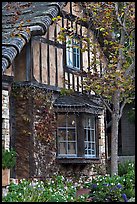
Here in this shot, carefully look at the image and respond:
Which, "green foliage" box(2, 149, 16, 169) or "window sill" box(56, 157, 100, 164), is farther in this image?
"window sill" box(56, 157, 100, 164)

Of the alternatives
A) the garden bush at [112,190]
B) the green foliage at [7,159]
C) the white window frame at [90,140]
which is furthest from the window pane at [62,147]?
the garden bush at [112,190]

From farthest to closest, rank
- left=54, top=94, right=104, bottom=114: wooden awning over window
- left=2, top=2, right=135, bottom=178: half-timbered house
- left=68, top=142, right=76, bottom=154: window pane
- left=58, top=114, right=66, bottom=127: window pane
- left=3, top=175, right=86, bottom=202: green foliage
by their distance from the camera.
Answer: left=68, top=142, right=76, bottom=154: window pane → left=58, top=114, right=66, bottom=127: window pane → left=54, top=94, right=104, bottom=114: wooden awning over window → left=2, top=2, right=135, bottom=178: half-timbered house → left=3, top=175, right=86, bottom=202: green foliage

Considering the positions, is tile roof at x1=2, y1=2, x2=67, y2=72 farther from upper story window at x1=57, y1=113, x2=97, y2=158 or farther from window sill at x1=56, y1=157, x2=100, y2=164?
window sill at x1=56, y1=157, x2=100, y2=164

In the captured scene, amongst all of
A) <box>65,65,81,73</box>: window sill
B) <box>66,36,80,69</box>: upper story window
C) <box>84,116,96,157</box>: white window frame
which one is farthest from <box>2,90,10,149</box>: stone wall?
<box>66,36,80,69</box>: upper story window

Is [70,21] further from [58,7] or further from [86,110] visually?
[86,110]

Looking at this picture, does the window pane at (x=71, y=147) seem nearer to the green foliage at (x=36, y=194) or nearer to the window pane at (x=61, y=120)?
the window pane at (x=61, y=120)

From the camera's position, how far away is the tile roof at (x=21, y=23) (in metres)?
12.8

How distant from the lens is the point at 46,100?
15.2 meters

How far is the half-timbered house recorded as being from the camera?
45.9ft

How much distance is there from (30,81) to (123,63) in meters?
2.89

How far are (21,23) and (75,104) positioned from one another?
404 cm

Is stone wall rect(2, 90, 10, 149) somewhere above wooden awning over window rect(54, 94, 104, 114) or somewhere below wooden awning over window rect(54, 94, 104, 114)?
below

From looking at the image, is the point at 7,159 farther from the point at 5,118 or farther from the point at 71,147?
the point at 71,147

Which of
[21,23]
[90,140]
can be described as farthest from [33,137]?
[21,23]
